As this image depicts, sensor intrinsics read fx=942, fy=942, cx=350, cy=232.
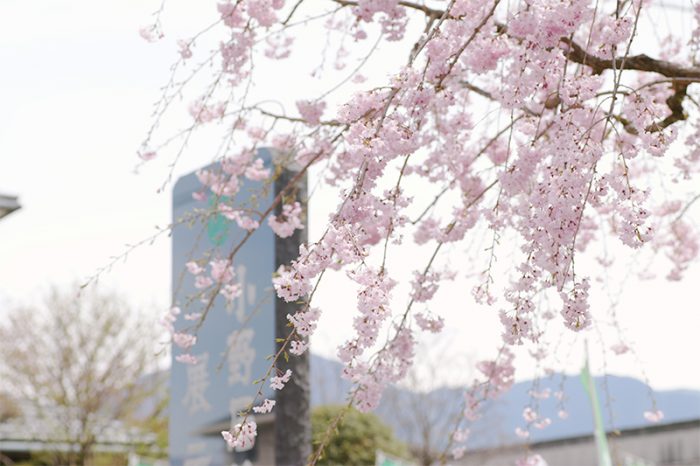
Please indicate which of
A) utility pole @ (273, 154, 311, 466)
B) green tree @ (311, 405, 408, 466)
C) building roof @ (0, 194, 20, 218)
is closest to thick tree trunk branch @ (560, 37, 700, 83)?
utility pole @ (273, 154, 311, 466)

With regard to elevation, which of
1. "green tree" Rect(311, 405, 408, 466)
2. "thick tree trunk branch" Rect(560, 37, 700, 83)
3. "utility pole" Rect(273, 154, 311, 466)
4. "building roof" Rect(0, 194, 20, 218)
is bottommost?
"utility pole" Rect(273, 154, 311, 466)

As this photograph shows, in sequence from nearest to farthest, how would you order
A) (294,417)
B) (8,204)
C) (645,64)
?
(645,64) < (294,417) < (8,204)

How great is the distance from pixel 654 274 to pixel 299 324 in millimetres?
3676

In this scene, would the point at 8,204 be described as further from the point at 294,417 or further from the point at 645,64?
the point at 645,64

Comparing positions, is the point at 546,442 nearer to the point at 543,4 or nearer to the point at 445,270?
the point at 445,270

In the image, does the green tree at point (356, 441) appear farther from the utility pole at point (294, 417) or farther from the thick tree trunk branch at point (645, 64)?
the thick tree trunk branch at point (645, 64)

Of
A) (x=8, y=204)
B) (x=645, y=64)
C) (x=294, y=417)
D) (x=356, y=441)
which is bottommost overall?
(x=294, y=417)

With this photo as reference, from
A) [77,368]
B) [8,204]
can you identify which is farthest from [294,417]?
[77,368]

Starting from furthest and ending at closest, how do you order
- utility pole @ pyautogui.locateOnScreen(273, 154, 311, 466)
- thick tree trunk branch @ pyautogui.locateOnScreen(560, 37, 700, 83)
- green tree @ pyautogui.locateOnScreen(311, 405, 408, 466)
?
green tree @ pyautogui.locateOnScreen(311, 405, 408, 466), utility pole @ pyautogui.locateOnScreen(273, 154, 311, 466), thick tree trunk branch @ pyautogui.locateOnScreen(560, 37, 700, 83)

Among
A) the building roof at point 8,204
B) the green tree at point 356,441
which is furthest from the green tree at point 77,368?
the building roof at point 8,204

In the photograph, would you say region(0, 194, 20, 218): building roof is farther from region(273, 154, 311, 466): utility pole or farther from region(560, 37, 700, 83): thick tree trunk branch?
region(560, 37, 700, 83): thick tree trunk branch

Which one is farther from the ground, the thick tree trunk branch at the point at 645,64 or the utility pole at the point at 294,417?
the thick tree trunk branch at the point at 645,64

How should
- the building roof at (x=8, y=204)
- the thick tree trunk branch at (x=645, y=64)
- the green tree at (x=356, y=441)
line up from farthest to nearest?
1. the green tree at (x=356, y=441)
2. the building roof at (x=8, y=204)
3. the thick tree trunk branch at (x=645, y=64)

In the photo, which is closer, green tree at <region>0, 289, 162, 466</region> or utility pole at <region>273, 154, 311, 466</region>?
utility pole at <region>273, 154, 311, 466</region>
